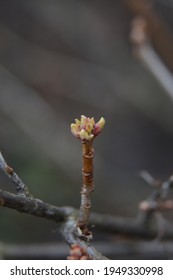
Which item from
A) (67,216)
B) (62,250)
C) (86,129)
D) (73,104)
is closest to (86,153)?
(86,129)

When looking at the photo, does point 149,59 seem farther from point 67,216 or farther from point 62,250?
point 67,216

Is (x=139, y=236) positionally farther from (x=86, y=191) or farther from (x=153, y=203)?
(x=86, y=191)

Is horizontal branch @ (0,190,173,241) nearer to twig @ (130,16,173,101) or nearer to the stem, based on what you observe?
the stem

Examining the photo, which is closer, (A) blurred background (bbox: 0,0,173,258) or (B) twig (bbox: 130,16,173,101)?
(B) twig (bbox: 130,16,173,101)

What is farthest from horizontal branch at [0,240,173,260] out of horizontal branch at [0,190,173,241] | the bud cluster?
the bud cluster

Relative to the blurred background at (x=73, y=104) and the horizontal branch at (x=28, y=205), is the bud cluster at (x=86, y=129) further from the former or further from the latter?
the blurred background at (x=73, y=104)

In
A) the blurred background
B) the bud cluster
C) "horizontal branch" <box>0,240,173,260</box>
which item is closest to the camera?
the bud cluster
